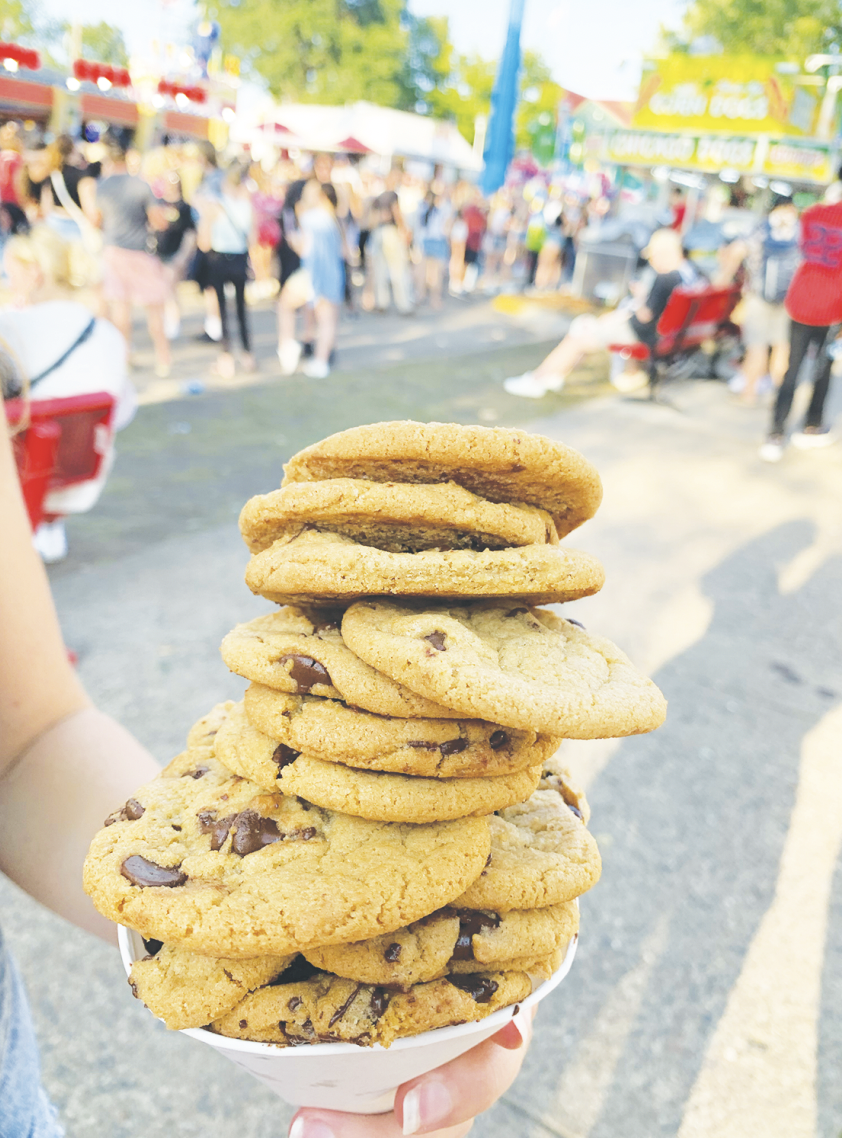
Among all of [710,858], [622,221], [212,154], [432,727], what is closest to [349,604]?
[432,727]

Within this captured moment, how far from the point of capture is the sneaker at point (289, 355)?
1060 centimetres

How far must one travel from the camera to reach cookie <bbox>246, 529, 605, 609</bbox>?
118 cm

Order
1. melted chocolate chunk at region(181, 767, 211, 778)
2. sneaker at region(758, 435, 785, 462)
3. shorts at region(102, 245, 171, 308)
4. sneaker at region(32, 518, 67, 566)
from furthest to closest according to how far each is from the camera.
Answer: shorts at region(102, 245, 171, 308)
sneaker at region(758, 435, 785, 462)
sneaker at region(32, 518, 67, 566)
melted chocolate chunk at region(181, 767, 211, 778)

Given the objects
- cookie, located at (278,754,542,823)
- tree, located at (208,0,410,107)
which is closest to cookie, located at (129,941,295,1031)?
cookie, located at (278,754,542,823)

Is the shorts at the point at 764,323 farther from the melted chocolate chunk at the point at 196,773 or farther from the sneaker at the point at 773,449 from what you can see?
the melted chocolate chunk at the point at 196,773

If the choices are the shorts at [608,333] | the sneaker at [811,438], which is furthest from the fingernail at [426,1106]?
the shorts at [608,333]

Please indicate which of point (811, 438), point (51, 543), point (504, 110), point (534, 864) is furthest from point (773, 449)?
point (504, 110)

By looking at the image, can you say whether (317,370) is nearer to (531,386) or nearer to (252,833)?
(531,386)

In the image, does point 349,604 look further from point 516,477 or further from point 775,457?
point 775,457

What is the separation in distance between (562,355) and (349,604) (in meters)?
9.90

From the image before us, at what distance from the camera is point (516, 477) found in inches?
49.8

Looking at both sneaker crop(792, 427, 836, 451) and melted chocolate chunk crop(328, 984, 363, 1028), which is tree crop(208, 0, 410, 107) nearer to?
sneaker crop(792, 427, 836, 451)

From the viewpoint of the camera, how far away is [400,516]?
1.20 m

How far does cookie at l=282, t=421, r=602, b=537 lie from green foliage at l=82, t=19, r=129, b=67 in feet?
274
